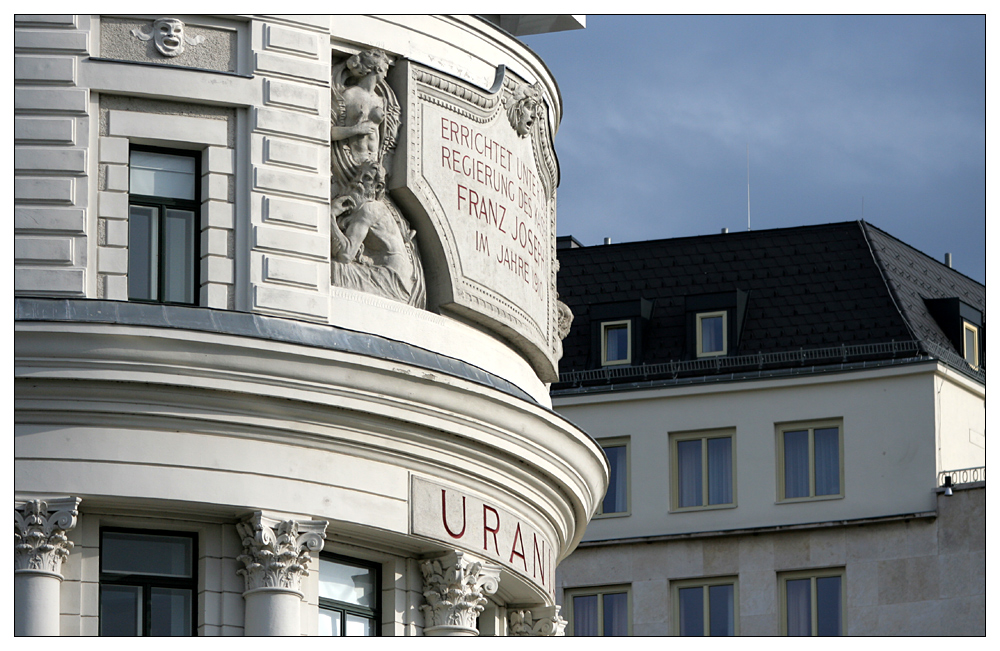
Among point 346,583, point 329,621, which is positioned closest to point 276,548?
point 329,621

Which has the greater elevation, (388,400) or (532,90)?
(532,90)

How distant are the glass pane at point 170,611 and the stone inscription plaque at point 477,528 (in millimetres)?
3074

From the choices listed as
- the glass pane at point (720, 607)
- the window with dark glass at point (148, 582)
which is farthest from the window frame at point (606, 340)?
the window with dark glass at point (148, 582)

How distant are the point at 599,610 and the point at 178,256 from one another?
81.8 ft

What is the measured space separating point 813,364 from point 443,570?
75.8 feet

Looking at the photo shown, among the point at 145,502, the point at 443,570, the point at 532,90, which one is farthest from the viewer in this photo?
the point at 532,90

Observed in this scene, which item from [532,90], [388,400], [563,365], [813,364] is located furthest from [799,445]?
[388,400]

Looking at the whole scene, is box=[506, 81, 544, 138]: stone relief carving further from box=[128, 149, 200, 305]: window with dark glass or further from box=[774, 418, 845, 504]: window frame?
box=[774, 418, 845, 504]: window frame

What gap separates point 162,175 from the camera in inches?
1416

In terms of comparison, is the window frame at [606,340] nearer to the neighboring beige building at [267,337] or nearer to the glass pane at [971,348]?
the glass pane at [971,348]

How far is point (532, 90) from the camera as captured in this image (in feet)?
131

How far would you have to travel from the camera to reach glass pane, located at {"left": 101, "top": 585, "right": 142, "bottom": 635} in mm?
34406

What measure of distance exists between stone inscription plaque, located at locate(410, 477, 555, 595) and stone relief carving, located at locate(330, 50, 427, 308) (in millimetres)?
2721

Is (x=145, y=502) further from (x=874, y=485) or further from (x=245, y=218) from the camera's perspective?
(x=874, y=485)
